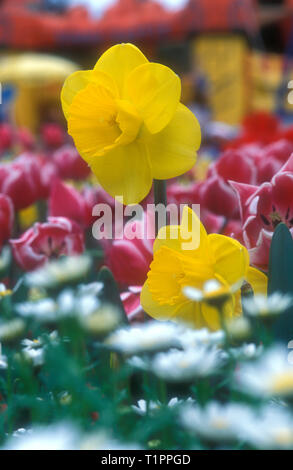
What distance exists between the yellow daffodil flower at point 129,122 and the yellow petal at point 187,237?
0.18 feet

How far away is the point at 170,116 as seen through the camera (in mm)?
464

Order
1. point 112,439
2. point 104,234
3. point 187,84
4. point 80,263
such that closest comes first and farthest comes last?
1. point 112,439
2. point 80,263
3. point 104,234
4. point 187,84

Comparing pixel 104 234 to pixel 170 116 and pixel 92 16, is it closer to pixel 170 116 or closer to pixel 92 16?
pixel 170 116

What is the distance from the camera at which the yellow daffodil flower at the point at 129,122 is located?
46cm

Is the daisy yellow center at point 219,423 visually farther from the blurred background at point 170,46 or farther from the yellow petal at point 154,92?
the blurred background at point 170,46

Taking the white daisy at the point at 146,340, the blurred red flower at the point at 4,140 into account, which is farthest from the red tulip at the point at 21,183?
the blurred red flower at the point at 4,140

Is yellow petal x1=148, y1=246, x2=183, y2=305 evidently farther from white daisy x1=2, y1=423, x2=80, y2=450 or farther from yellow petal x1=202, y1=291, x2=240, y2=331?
white daisy x1=2, y1=423, x2=80, y2=450

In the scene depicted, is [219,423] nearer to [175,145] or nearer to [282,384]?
[282,384]

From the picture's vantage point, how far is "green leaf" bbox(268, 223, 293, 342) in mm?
410

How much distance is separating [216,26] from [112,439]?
712 centimetres

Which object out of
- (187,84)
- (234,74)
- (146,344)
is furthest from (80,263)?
(234,74)

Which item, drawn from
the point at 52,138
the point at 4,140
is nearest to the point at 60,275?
the point at 4,140

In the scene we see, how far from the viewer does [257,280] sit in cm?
47

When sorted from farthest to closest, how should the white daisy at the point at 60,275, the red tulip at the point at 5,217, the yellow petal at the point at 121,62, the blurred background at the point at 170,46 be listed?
the blurred background at the point at 170,46 < the red tulip at the point at 5,217 < the yellow petal at the point at 121,62 < the white daisy at the point at 60,275
